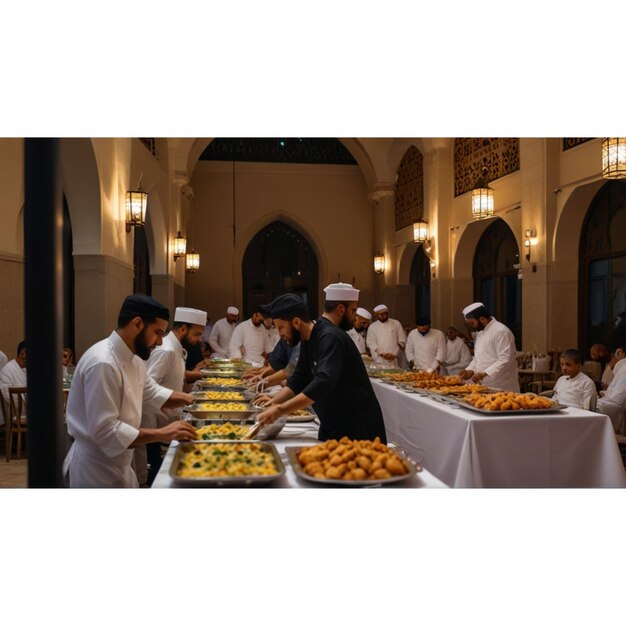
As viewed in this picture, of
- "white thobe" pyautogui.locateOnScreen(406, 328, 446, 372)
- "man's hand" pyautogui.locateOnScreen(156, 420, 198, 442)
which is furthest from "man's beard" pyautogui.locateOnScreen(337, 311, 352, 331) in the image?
"white thobe" pyautogui.locateOnScreen(406, 328, 446, 372)

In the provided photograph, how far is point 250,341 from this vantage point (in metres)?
9.38

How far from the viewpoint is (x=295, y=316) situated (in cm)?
319

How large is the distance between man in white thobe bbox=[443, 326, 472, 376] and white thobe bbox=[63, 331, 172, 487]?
6.58 meters

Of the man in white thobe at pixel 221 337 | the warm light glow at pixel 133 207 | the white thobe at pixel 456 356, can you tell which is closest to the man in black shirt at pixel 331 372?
the warm light glow at pixel 133 207

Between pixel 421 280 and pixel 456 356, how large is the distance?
15.7 ft

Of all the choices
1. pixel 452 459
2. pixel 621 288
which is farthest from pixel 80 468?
pixel 621 288

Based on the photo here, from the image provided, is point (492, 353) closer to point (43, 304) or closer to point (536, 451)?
point (536, 451)

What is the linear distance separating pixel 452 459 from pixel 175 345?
1.90 metres

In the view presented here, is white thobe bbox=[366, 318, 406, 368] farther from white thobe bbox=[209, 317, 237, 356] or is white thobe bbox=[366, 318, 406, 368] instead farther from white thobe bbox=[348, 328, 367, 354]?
white thobe bbox=[209, 317, 237, 356]

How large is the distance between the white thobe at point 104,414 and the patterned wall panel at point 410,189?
33.8 feet

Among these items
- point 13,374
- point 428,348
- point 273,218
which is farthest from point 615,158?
point 273,218

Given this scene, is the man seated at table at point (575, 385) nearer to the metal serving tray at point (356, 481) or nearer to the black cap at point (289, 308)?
the black cap at point (289, 308)

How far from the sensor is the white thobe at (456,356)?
8.98 metres

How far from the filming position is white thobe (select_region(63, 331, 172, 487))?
2654 millimetres
